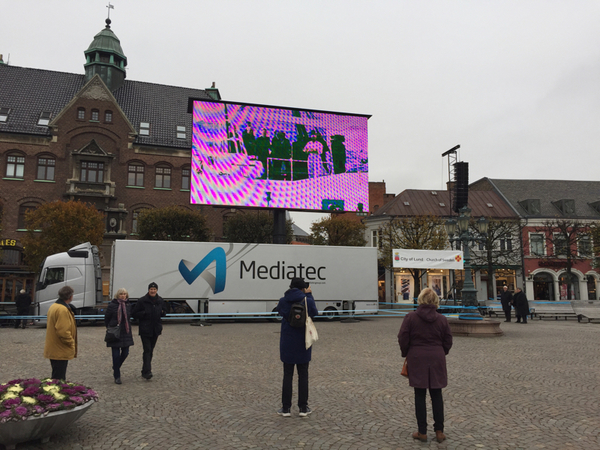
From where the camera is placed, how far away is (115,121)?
36.8m

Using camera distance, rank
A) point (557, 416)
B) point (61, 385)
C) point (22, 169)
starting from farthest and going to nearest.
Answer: point (22, 169), point (557, 416), point (61, 385)

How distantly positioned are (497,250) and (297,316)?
3900cm

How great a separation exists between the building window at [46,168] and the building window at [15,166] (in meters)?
1.16

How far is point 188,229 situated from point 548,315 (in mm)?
22924

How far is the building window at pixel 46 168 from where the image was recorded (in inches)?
1382

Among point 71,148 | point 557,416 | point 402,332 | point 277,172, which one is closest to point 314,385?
point 402,332

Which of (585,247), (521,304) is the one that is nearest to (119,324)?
(521,304)

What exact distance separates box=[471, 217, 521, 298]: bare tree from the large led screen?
1633 cm

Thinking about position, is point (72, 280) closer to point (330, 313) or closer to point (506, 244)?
point (330, 313)

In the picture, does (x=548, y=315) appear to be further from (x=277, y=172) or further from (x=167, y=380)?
(x=167, y=380)

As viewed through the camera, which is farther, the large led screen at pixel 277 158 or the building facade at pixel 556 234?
the building facade at pixel 556 234

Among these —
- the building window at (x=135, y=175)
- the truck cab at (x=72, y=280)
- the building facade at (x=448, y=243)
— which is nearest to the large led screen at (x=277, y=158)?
the truck cab at (x=72, y=280)

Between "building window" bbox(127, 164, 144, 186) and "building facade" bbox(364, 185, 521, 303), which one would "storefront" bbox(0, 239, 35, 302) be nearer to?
"building window" bbox(127, 164, 144, 186)

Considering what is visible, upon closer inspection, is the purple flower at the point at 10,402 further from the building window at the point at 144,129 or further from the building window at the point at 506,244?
the building window at the point at 506,244
